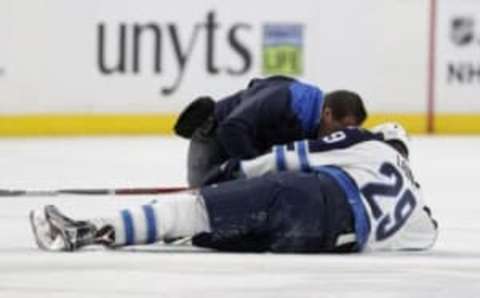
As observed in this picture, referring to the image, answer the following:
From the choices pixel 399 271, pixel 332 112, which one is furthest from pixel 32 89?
pixel 399 271

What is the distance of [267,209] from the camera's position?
4.24 metres

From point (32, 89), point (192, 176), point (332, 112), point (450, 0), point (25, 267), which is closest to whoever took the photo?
point (25, 267)

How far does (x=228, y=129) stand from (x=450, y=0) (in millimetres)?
Result: 6012

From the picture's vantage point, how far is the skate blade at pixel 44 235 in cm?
418

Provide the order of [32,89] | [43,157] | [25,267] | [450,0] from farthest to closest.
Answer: [450,0]
[32,89]
[43,157]
[25,267]

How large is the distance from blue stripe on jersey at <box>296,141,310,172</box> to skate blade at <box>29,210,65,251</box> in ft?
2.27

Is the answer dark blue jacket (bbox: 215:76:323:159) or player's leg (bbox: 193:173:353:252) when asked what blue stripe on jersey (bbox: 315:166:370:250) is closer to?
player's leg (bbox: 193:173:353:252)

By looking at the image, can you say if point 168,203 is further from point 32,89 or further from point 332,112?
point 32,89

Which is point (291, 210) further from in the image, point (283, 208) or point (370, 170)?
point (370, 170)

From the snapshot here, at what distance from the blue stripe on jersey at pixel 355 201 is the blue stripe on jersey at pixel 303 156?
50mm

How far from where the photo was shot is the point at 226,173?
14.8 feet

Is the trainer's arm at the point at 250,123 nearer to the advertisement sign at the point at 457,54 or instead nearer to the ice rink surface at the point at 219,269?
the ice rink surface at the point at 219,269

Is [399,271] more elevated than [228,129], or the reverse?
[228,129]

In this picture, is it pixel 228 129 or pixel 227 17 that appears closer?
pixel 228 129
